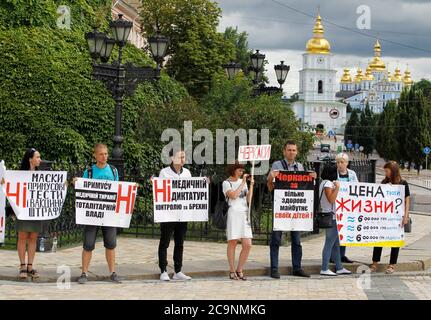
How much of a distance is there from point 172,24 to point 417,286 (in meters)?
41.2

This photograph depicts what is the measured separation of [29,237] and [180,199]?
7.27 ft

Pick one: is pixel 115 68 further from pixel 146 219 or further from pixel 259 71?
pixel 259 71

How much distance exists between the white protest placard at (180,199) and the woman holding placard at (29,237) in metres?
1.68

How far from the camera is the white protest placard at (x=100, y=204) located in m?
12.0

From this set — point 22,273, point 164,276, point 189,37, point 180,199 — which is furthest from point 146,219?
point 189,37

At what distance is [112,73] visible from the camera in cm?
1858

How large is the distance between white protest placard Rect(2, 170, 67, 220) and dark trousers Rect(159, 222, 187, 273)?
5.35 ft

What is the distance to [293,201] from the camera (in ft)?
43.0

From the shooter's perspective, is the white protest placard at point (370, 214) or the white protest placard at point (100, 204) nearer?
the white protest placard at point (100, 204)

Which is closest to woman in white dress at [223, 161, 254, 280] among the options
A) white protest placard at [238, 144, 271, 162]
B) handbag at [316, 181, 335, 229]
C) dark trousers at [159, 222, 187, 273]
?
white protest placard at [238, 144, 271, 162]

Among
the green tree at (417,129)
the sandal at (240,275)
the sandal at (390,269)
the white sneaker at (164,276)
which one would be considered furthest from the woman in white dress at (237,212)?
the green tree at (417,129)

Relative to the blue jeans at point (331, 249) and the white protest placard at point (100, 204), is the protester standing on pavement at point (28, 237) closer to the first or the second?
the white protest placard at point (100, 204)

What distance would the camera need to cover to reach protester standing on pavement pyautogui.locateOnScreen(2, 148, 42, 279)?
11797 mm

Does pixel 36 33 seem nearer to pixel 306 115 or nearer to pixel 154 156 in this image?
pixel 154 156
